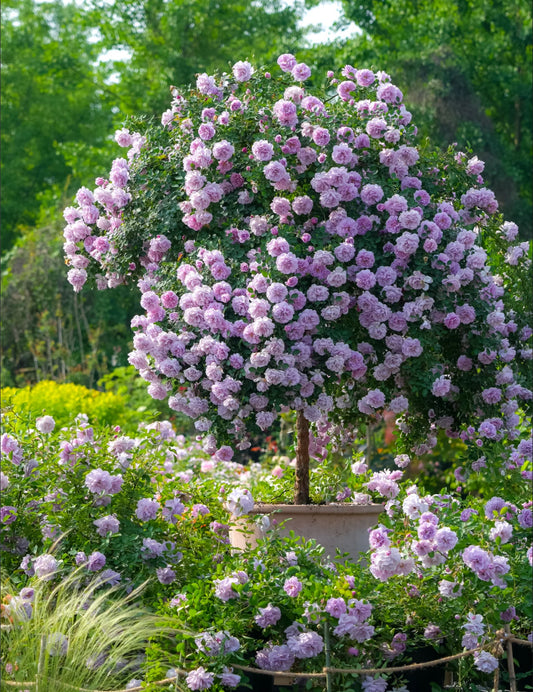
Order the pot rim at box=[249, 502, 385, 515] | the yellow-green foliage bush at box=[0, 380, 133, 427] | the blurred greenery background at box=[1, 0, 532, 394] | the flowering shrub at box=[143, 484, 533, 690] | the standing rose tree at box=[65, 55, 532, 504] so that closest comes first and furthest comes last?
the flowering shrub at box=[143, 484, 533, 690], the standing rose tree at box=[65, 55, 532, 504], the pot rim at box=[249, 502, 385, 515], the yellow-green foliage bush at box=[0, 380, 133, 427], the blurred greenery background at box=[1, 0, 532, 394]

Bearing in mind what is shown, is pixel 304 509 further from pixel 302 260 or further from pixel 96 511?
pixel 302 260

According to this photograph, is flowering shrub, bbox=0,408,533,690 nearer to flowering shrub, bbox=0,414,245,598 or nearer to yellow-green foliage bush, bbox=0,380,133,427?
flowering shrub, bbox=0,414,245,598

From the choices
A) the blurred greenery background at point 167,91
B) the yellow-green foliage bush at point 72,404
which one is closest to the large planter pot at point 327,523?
the yellow-green foliage bush at point 72,404

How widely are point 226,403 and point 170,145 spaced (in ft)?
4.86

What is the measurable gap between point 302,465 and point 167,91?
11791 mm

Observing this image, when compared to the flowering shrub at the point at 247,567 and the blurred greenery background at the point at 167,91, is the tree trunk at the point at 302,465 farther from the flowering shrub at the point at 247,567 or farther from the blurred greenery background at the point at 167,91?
the blurred greenery background at the point at 167,91

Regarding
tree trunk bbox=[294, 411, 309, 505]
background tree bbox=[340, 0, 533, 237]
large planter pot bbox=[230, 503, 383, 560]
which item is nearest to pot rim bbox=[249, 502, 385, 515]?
large planter pot bbox=[230, 503, 383, 560]

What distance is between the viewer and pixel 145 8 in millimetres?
16766

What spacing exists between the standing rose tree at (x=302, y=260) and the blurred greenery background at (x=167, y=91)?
243 inches

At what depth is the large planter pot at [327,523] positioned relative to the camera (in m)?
4.43

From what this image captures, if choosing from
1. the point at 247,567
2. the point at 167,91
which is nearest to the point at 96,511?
the point at 247,567

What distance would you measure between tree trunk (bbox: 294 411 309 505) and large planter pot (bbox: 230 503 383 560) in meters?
0.25

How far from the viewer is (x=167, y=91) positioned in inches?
605

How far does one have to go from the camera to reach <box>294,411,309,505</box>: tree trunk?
15.6 ft
